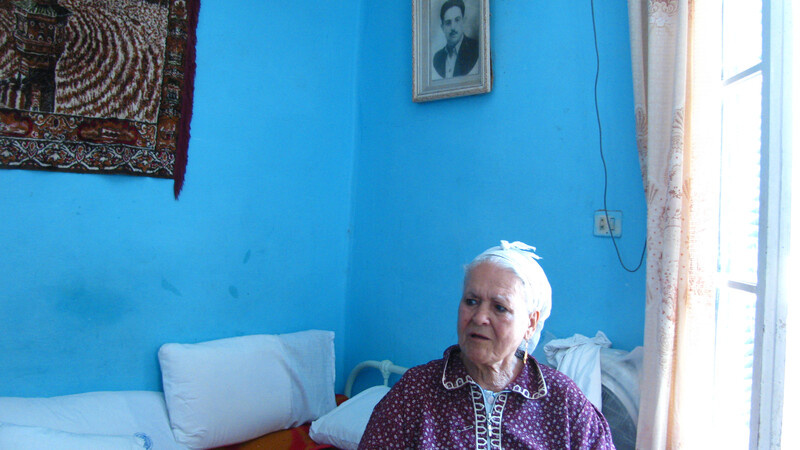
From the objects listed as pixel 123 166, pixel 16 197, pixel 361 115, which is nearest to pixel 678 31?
pixel 361 115

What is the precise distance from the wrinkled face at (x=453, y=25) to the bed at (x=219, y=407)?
1457mm

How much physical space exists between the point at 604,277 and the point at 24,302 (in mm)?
Result: 1998

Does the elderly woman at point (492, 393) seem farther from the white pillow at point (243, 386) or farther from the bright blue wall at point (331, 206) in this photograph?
the white pillow at point (243, 386)

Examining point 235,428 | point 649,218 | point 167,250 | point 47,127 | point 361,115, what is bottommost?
point 235,428

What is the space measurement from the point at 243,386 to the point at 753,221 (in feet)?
6.02

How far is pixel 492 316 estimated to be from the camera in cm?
151

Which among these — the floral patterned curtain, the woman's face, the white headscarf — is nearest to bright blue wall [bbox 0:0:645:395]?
the floral patterned curtain

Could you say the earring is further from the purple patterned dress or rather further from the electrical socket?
the electrical socket

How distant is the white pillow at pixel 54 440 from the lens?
159 centimetres

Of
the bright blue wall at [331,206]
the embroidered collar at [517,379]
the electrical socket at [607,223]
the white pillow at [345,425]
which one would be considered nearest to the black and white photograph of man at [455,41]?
the bright blue wall at [331,206]

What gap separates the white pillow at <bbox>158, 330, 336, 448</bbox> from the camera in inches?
81.7

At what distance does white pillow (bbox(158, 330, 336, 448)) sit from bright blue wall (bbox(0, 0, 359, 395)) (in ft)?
0.42

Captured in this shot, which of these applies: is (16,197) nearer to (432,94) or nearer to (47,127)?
(47,127)

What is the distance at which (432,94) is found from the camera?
2512 mm
